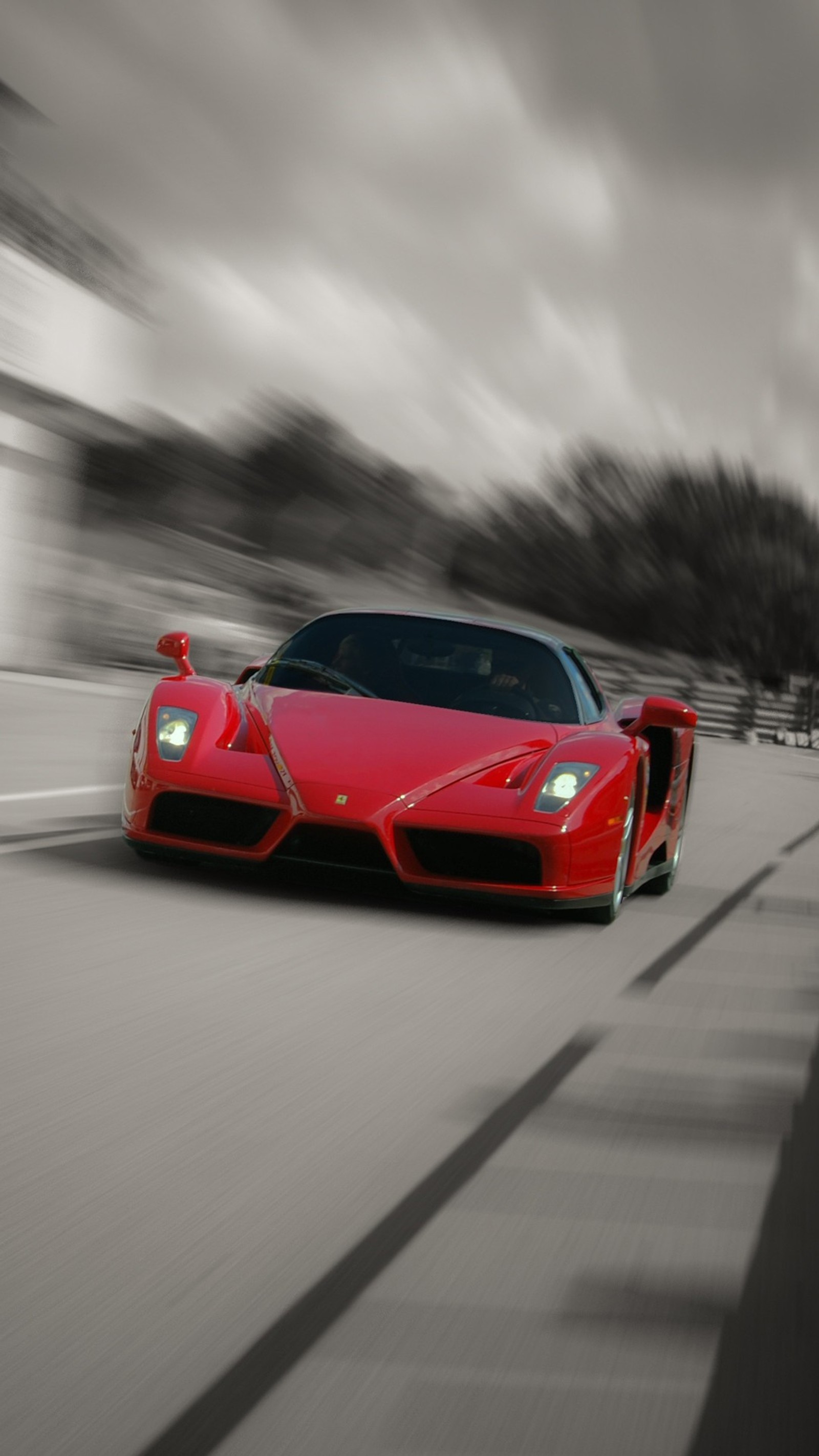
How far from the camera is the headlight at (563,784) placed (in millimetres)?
5340

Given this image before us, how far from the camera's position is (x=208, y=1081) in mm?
3273

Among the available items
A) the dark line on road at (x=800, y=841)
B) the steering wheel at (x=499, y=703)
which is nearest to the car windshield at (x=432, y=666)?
the steering wheel at (x=499, y=703)

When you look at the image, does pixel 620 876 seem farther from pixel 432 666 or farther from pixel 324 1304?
pixel 324 1304

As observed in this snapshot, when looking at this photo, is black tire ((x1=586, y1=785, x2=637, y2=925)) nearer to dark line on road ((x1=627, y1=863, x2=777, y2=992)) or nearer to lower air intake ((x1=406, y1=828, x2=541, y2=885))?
dark line on road ((x1=627, y1=863, x2=777, y2=992))

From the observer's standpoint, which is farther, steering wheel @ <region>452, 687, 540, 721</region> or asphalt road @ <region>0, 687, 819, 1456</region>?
steering wheel @ <region>452, 687, 540, 721</region>

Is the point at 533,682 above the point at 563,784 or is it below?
above

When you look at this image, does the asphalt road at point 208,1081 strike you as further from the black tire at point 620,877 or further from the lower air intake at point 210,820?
the lower air intake at point 210,820

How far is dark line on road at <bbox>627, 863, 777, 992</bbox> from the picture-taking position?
4863mm

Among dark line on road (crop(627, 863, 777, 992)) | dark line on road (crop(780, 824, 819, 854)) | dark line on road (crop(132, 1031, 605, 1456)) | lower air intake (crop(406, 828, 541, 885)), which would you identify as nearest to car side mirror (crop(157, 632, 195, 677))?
lower air intake (crop(406, 828, 541, 885))

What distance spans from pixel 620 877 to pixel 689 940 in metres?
0.34

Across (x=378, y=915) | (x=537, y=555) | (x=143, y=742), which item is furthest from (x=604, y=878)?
(x=537, y=555)

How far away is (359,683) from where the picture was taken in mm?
6188

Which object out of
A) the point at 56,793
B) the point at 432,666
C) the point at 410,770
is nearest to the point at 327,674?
the point at 432,666

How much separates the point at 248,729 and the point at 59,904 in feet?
3.19
